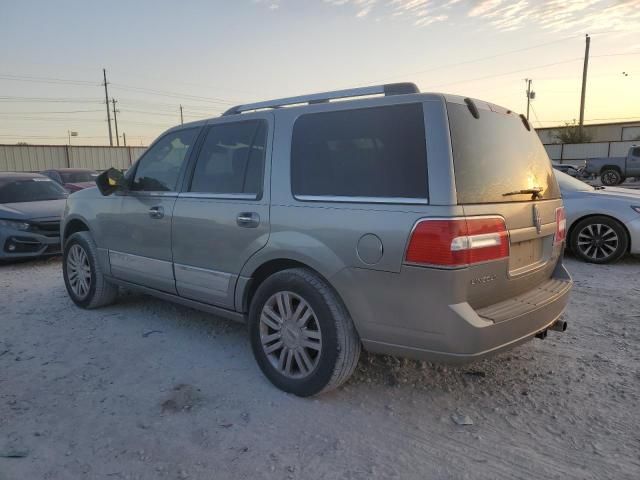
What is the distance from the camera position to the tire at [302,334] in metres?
2.90

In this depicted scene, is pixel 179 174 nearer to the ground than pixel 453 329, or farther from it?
farther from it

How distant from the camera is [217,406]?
3051mm

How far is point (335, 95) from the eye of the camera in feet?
10.5

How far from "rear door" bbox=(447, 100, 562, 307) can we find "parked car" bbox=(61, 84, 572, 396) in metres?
0.01

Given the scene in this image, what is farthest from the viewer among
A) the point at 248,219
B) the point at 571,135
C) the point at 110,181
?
the point at 571,135

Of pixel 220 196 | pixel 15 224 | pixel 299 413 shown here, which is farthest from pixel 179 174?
pixel 15 224

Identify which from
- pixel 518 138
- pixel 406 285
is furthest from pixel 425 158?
pixel 518 138

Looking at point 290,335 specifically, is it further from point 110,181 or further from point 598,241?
point 598,241

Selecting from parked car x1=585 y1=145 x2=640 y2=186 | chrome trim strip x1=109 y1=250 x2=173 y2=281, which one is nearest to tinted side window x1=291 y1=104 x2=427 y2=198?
chrome trim strip x1=109 y1=250 x2=173 y2=281

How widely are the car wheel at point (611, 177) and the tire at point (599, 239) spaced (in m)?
19.4

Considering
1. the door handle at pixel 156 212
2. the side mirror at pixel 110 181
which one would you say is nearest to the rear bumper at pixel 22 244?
the side mirror at pixel 110 181

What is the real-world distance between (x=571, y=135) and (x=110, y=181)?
45.0 m

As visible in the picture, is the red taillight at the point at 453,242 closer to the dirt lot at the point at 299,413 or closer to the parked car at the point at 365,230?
the parked car at the point at 365,230

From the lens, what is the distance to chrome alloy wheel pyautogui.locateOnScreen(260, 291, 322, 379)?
10.0 feet
